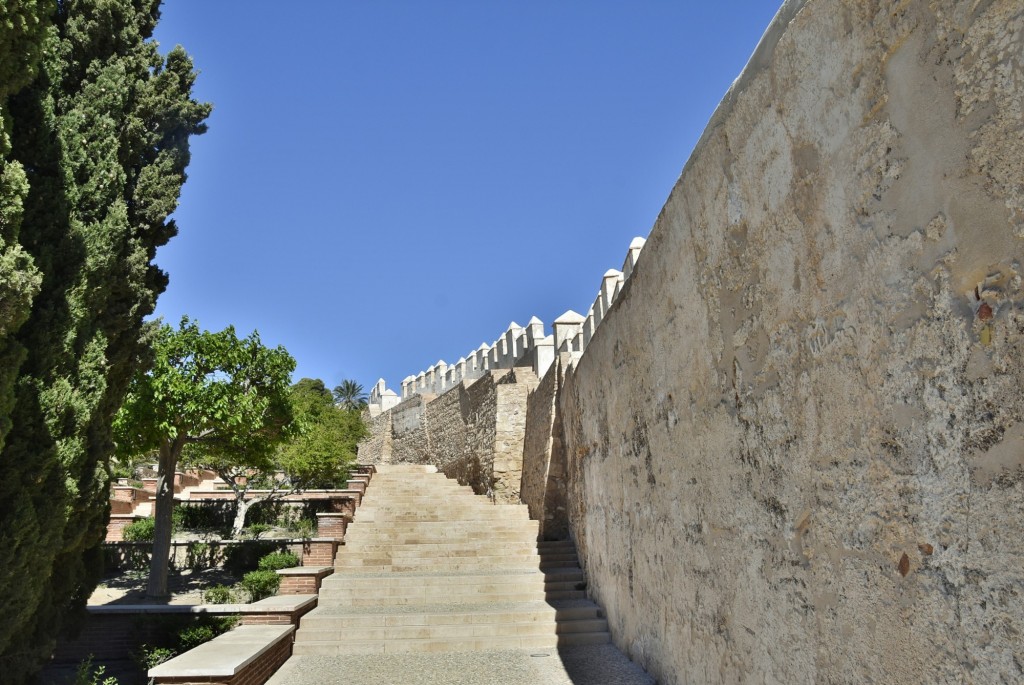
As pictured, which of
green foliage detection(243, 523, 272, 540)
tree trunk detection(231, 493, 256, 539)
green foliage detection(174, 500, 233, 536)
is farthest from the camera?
green foliage detection(174, 500, 233, 536)

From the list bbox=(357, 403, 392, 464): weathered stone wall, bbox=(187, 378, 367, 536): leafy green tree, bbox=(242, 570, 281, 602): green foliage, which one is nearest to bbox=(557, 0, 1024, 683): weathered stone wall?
bbox=(242, 570, 281, 602): green foliage

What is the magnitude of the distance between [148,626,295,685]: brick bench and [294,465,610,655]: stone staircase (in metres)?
0.60

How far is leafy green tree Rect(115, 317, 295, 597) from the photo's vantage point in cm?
1269

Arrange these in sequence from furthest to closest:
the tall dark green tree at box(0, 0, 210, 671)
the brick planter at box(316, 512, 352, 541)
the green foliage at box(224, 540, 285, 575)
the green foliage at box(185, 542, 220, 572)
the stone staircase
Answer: the green foliage at box(185, 542, 220, 572)
the green foliage at box(224, 540, 285, 575)
the brick planter at box(316, 512, 352, 541)
the stone staircase
the tall dark green tree at box(0, 0, 210, 671)

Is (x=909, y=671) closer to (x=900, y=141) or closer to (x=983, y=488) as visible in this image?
(x=983, y=488)

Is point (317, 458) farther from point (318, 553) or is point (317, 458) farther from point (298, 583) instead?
point (298, 583)

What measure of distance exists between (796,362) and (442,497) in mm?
→ 11525

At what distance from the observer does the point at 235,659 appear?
569 cm

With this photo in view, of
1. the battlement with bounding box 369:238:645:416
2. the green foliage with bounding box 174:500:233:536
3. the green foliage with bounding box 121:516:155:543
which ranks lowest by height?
the green foliage with bounding box 121:516:155:543

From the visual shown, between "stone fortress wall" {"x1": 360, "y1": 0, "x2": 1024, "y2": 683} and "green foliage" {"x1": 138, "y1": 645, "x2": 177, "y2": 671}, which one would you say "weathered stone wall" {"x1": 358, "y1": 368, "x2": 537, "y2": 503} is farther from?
"stone fortress wall" {"x1": 360, "y1": 0, "x2": 1024, "y2": 683}

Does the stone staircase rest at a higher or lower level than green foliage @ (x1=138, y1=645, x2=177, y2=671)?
higher

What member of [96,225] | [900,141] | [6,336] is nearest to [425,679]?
[6,336]

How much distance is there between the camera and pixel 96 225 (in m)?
5.94

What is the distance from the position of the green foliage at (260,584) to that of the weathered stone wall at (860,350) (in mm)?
9237
